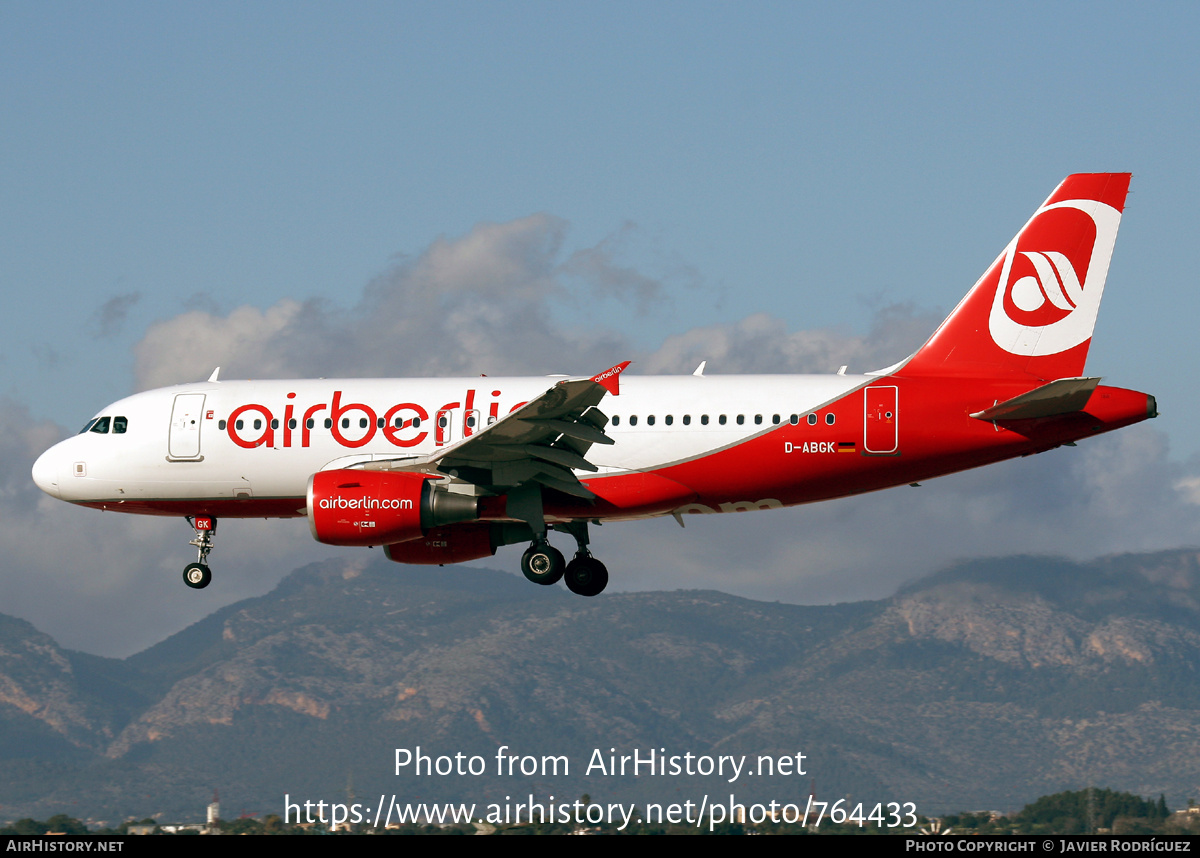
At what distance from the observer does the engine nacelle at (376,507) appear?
34.0 m

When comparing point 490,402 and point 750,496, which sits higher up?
point 490,402

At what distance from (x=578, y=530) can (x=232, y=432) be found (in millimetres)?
8934

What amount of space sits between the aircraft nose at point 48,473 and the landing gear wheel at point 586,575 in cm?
1334

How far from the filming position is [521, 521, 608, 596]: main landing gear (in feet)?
121

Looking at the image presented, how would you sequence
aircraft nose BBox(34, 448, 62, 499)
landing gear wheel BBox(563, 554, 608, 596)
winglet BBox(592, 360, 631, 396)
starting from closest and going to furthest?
1. winglet BBox(592, 360, 631, 396)
2. landing gear wheel BBox(563, 554, 608, 596)
3. aircraft nose BBox(34, 448, 62, 499)

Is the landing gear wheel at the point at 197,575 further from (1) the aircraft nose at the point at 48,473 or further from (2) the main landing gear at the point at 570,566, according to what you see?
(2) the main landing gear at the point at 570,566

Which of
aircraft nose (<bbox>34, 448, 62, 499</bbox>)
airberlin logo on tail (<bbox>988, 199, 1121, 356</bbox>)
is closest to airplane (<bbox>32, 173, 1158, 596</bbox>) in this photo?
airberlin logo on tail (<bbox>988, 199, 1121, 356</bbox>)

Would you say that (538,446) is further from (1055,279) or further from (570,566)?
(1055,279)

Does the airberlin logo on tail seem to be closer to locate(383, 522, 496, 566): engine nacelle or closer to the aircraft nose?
locate(383, 522, 496, 566): engine nacelle

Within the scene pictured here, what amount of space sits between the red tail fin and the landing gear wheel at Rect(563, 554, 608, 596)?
361 inches
